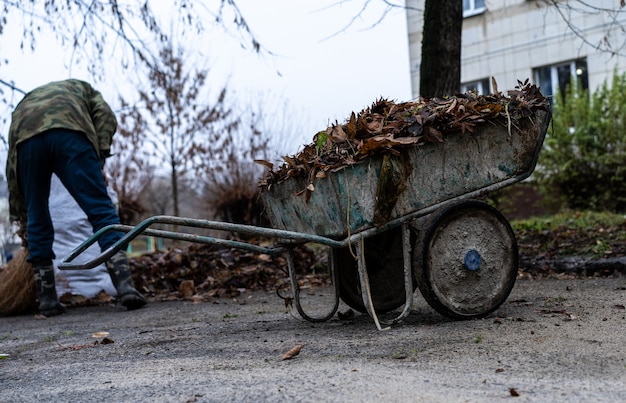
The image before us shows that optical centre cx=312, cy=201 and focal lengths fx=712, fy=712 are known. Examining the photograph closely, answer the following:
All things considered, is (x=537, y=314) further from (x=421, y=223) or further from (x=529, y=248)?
(x=529, y=248)

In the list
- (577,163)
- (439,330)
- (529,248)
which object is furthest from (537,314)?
(577,163)

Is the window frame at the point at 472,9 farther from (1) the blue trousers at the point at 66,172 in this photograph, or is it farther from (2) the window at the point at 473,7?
(1) the blue trousers at the point at 66,172

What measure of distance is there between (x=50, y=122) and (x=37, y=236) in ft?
2.82

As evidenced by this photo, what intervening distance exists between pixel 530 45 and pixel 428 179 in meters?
14.2

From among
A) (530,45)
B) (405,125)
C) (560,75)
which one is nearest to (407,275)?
(405,125)

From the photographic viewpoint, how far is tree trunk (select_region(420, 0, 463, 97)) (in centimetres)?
629

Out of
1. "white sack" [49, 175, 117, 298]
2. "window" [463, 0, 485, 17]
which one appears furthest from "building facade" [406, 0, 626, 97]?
"white sack" [49, 175, 117, 298]

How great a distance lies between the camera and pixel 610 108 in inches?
429

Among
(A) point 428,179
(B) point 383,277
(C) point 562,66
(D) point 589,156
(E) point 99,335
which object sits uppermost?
(C) point 562,66

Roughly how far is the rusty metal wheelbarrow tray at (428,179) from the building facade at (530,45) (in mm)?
12279

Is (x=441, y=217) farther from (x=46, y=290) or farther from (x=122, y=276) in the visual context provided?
(x=46, y=290)

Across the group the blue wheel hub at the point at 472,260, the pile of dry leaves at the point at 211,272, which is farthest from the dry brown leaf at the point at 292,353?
the pile of dry leaves at the point at 211,272

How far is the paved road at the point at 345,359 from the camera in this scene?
227cm

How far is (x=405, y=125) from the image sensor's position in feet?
11.0
